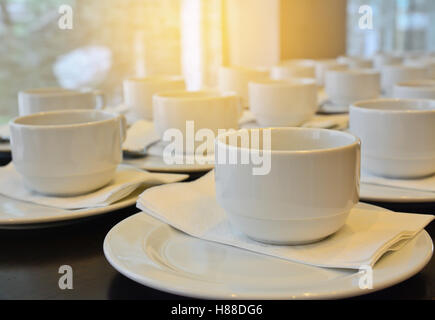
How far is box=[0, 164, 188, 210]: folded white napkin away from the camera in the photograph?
1.88 feet

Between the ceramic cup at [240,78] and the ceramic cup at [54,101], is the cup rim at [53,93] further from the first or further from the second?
the ceramic cup at [240,78]

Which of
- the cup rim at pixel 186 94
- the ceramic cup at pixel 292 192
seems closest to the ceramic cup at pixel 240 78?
the cup rim at pixel 186 94

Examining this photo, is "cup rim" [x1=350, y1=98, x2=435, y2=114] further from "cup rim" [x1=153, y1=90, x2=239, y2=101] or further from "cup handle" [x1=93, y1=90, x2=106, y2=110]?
"cup handle" [x1=93, y1=90, x2=106, y2=110]

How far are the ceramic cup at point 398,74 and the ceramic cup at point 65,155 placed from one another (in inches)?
34.9

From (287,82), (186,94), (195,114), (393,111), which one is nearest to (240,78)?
(287,82)

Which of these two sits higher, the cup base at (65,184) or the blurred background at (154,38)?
the blurred background at (154,38)

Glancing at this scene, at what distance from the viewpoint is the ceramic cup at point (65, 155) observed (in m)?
0.59

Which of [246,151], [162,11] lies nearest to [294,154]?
[246,151]

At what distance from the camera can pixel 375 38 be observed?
2629mm

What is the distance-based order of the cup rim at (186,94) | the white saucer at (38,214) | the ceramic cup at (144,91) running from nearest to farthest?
the white saucer at (38,214) → the cup rim at (186,94) → the ceramic cup at (144,91)

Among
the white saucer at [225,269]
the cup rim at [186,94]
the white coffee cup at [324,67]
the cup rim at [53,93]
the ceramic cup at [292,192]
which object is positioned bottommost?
the white saucer at [225,269]

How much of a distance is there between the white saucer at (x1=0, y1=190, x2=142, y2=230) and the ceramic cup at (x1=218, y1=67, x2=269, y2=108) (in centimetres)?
67

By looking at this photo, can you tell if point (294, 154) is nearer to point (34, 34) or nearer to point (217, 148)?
point (217, 148)
